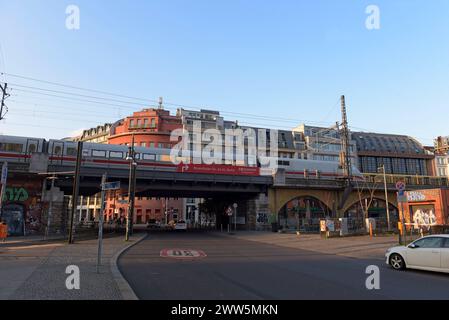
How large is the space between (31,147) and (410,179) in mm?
49215

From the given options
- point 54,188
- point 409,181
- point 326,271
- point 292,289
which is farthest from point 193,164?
point 409,181

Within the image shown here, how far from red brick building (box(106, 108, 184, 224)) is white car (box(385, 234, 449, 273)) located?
72077mm

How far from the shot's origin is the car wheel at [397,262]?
11773mm

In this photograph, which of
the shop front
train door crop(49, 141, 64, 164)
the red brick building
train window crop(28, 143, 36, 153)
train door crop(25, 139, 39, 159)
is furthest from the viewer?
the red brick building

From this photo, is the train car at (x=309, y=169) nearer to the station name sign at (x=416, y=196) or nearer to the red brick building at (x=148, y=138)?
the station name sign at (x=416, y=196)

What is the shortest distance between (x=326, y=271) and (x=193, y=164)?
2692cm

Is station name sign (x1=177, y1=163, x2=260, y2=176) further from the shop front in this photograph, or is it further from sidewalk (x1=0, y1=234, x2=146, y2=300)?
sidewalk (x1=0, y1=234, x2=146, y2=300)

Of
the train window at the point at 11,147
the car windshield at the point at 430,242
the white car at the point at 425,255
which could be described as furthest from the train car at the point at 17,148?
the car windshield at the point at 430,242

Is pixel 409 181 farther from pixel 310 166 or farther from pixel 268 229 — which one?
pixel 268 229

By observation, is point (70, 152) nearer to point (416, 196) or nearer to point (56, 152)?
point (56, 152)

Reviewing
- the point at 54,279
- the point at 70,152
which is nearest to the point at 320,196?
the point at 70,152

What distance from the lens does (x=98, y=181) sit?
116 ft

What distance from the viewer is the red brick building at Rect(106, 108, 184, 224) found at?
81188 millimetres

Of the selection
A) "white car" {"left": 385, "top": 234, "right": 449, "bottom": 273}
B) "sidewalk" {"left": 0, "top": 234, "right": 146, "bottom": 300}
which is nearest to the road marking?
"sidewalk" {"left": 0, "top": 234, "right": 146, "bottom": 300}
